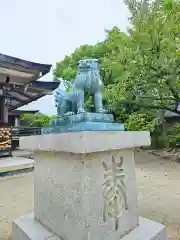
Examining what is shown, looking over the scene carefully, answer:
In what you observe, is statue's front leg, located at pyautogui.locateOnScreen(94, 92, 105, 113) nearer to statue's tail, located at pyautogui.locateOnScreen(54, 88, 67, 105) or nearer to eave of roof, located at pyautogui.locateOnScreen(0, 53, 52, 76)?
statue's tail, located at pyautogui.locateOnScreen(54, 88, 67, 105)

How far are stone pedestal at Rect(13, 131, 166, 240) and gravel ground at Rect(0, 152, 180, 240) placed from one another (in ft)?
2.95

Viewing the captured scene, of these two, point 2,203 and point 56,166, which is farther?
point 2,203

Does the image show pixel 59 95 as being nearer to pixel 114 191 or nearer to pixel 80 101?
pixel 80 101

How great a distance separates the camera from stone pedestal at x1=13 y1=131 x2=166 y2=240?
139cm

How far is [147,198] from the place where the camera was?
369 cm

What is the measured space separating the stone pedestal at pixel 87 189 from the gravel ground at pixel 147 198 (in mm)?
899

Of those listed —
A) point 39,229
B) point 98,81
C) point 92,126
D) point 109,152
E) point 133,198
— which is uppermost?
point 98,81

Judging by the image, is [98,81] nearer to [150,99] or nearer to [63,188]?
[63,188]

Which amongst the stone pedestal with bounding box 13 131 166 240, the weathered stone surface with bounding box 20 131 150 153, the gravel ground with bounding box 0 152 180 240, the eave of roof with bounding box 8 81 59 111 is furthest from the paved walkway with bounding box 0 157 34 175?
the weathered stone surface with bounding box 20 131 150 153

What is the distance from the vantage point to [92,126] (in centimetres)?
149

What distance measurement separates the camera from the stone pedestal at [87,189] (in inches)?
54.7

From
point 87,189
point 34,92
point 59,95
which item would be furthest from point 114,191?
point 34,92

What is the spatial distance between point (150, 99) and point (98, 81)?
4576mm

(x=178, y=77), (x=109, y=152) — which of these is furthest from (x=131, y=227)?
(x=178, y=77)
